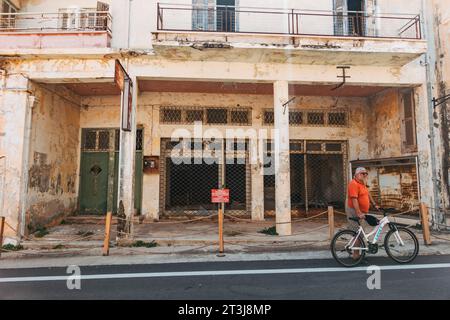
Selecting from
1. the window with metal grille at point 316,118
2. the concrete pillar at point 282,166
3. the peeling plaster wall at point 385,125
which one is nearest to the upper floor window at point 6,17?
the concrete pillar at point 282,166

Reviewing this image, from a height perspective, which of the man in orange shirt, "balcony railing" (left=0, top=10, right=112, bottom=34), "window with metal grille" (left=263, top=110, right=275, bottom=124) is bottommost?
the man in orange shirt

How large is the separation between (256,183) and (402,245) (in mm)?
6275

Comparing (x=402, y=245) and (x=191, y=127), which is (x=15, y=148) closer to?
(x=191, y=127)

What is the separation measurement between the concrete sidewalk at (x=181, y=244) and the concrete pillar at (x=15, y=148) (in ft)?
3.04

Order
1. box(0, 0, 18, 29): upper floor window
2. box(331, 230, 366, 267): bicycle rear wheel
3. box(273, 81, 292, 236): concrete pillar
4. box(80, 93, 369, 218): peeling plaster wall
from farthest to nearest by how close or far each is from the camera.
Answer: box(80, 93, 369, 218): peeling plaster wall
box(0, 0, 18, 29): upper floor window
box(273, 81, 292, 236): concrete pillar
box(331, 230, 366, 267): bicycle rear wheel

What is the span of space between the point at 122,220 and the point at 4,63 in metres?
5.64

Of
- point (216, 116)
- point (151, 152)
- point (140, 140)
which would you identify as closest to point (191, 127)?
point (216, 116)

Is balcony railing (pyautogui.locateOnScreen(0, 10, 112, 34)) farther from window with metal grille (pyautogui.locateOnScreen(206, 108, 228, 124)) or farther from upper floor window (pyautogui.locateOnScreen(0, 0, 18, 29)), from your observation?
window with metal grille (pyautogui.locateOnScreen(206, 108, 228, 124))

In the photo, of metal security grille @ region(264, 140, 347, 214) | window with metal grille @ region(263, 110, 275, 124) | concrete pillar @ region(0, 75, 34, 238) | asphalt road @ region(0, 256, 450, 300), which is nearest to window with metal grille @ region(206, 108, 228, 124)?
window with metal grille @ region(263, 110, 275, 124)

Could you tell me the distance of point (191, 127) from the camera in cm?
1179

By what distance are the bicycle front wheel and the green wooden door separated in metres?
9.59

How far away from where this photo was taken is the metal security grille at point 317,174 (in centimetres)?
1216

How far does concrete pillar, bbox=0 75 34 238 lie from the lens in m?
8.35

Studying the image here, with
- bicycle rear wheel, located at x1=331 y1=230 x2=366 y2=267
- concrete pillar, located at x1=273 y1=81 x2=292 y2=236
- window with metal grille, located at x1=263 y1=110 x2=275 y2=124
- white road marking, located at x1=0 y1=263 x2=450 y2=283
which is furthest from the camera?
window with metal grille, located at x1=263 y1=110 x2=275 y2=124
